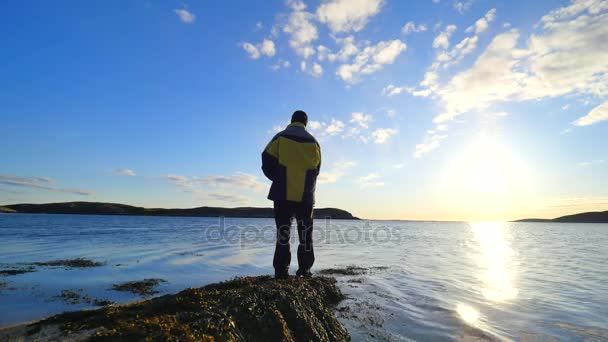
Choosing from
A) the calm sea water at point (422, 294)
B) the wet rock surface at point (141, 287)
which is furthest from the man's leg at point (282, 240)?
the wet rock surface at point (141, 287)

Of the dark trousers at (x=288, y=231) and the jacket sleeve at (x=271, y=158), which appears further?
the jacket sleeve at (x=271, y=158)

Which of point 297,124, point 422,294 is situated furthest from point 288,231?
point 422,294

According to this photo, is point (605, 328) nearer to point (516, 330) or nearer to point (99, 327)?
point (516, 330)

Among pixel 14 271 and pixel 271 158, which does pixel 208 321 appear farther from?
pixel 14 271

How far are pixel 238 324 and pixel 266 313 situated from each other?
39 centimetres

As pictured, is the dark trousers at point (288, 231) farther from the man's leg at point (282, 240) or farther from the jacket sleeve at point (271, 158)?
the jacket sleeve at point (271, 158)

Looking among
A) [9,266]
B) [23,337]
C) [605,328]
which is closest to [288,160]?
[23,337]

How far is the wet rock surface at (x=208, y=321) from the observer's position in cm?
302

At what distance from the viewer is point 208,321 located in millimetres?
3309

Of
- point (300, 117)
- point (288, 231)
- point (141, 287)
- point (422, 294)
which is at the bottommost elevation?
point (422, 294)

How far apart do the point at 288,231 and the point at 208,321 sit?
3.18 m

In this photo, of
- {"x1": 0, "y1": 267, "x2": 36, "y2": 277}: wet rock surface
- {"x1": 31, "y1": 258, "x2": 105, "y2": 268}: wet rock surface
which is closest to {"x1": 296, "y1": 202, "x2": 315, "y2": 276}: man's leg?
{"x1": 0, "y1": 267, "x2": 36, "y2": 277}: wet rock surface

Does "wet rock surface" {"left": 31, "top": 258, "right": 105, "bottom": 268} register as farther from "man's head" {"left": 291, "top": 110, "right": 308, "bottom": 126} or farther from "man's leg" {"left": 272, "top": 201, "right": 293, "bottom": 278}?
"man's head" {"left": 291, "top": 110, "right": 308, "bottom": 126}

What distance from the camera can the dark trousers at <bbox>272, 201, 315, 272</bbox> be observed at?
6266 mm
